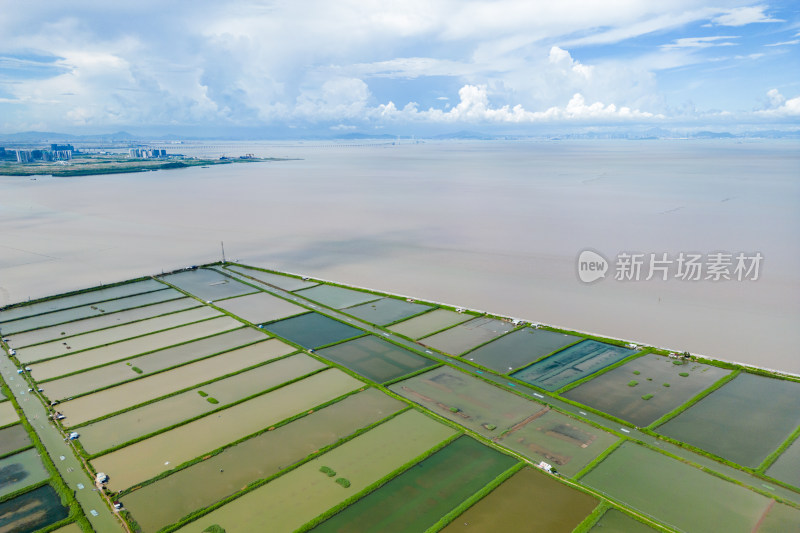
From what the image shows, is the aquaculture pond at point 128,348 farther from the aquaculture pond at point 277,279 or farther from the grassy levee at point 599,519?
the grassy levee at point 599,519

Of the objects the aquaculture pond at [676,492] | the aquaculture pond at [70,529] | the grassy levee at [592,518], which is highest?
the aquaculture pond at [676,492]

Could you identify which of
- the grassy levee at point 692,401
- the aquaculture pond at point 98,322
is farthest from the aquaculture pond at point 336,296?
the grassy levee at point 692,401

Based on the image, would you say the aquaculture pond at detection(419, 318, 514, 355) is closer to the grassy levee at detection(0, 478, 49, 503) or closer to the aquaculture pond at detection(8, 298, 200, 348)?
the grassy levee at detection(0, 478, 49, 503)

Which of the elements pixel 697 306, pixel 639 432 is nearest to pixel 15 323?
pixel 639 432

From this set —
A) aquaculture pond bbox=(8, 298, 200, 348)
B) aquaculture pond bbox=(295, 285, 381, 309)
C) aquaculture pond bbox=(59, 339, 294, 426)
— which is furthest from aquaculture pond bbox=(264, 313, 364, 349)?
aquaculture pond bbox=(8, 298, 200, 348)

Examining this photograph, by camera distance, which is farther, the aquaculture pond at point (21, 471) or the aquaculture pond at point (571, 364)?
the aquaculture pond at point (571, 364)

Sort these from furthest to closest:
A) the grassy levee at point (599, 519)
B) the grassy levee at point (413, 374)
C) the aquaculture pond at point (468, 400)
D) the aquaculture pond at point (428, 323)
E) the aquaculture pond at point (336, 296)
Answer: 1. the aquaculture pond at point (336, 296)
2. the aquaculture pond at point (428, 323)
3. the grassy levee at point (413, 374)
4. the aquaculture pond at point (468, 400)
5. the grassy levee at point (599, 519)
